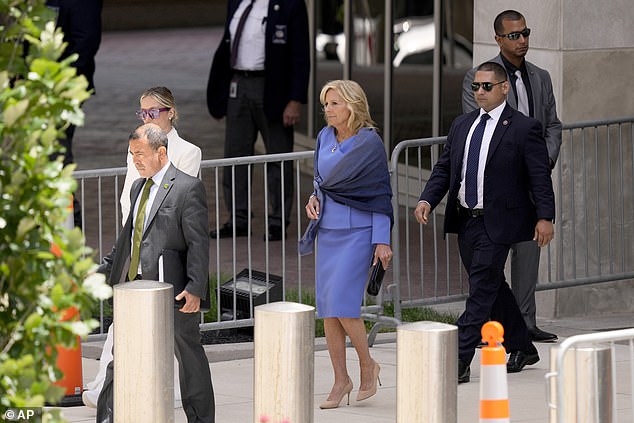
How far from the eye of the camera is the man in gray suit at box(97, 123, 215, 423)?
7152 mm

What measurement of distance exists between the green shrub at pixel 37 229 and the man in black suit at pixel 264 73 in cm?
845

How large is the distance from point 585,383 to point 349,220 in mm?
2738

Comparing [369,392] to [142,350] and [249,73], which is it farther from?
[249,73]

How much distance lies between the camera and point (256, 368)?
5.74 meters

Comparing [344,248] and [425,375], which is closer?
[425,375]

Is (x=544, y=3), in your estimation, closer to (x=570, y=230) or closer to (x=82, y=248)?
(x=570, y=230)

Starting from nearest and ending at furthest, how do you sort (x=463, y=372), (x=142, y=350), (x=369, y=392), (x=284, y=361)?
(x=284, y=361) → (x=142, y=350) → (x=369, y=392) → (x=463, y=372)

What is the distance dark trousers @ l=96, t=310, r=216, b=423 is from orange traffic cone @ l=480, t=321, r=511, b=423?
6.22 feet

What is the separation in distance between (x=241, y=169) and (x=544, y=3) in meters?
3.78

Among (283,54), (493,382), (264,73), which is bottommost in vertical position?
(493,382)

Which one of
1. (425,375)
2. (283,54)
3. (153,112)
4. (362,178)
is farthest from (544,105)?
(425,375)

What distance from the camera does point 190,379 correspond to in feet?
23.7

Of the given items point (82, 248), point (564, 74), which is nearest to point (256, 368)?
point (82, 248)

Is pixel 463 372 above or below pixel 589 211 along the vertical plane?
below
